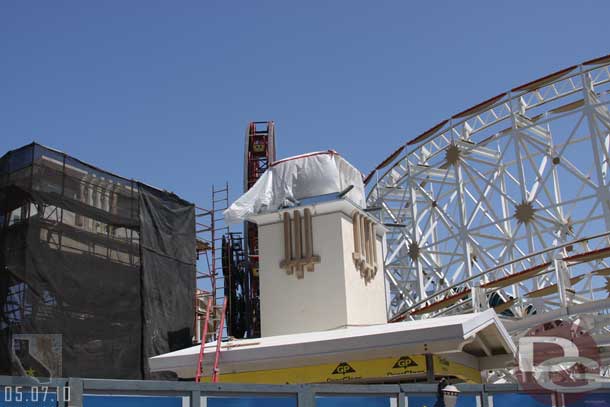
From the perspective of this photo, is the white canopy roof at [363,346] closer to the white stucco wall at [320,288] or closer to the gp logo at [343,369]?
the gp logo at [343,369]

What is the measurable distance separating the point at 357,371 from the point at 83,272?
891cm

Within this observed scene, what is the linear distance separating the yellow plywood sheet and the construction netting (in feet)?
19.9

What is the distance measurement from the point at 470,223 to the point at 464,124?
3.87 metres

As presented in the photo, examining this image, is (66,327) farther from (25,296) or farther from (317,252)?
(317,252)

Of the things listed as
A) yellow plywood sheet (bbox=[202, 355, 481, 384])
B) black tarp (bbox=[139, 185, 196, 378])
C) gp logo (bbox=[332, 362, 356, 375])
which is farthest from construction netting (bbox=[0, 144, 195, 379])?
gp logo (bbox=[332, 362, 356, 375])

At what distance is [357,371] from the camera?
1240 centimetres

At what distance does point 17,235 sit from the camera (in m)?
17.8

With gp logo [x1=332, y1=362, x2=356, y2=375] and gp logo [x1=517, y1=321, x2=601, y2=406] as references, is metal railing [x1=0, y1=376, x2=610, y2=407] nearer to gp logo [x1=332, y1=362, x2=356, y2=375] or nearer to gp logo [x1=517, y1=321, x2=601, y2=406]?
gp logo [x1=332, y1=362, x2=356, y2=375]

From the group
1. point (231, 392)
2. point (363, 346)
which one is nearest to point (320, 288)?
point (363, 346)

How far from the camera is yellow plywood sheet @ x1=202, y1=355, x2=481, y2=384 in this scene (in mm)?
12141

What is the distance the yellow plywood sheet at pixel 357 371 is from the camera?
12.1 m

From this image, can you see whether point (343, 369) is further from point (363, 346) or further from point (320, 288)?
point (320, 288)

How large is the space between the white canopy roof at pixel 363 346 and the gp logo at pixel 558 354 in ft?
4.32

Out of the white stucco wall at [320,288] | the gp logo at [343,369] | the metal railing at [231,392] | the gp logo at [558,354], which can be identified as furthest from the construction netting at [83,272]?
the metal railing at [231,392]
